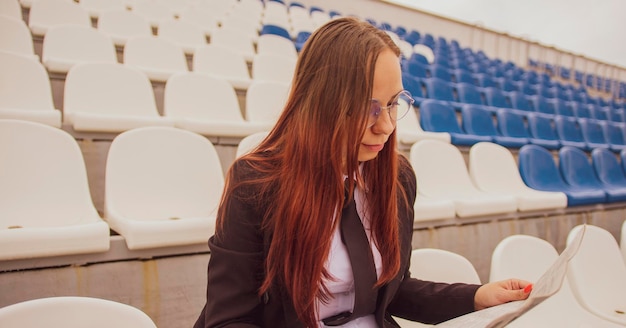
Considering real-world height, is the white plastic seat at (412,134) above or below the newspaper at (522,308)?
below

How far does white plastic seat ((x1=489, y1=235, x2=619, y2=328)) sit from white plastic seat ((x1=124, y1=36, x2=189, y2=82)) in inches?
51.9

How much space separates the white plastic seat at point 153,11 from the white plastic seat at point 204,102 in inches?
43.3

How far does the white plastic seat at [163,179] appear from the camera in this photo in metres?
0.87

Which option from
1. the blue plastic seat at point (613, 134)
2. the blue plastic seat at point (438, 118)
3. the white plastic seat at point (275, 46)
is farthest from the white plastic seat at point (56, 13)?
the blue plastic seat at point (613, 134)

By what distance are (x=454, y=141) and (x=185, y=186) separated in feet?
3.98

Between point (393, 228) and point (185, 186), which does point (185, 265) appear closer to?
point (185, 186)

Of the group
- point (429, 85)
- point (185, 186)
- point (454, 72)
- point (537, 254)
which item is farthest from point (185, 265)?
point (454, 72)

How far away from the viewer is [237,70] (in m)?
1.89

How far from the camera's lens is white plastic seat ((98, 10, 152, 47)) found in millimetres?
2000

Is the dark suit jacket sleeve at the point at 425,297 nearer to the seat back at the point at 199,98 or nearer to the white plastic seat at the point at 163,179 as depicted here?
the white plastic seat at the point at 163,179

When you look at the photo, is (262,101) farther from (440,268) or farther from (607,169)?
(607,169)

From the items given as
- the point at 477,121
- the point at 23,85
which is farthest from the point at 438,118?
the point at 23,85

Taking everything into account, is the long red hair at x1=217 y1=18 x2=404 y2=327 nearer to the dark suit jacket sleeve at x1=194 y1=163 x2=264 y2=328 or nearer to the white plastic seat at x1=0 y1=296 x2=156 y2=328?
the dark suit jacket sleeve at x1=194 y1=163 x2=264 y2=328

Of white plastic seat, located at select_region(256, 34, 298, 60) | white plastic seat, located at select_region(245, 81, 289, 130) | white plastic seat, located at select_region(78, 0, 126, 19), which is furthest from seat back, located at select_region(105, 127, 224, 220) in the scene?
white plastic seat, located at select_region(78, 0, 126, 19)
